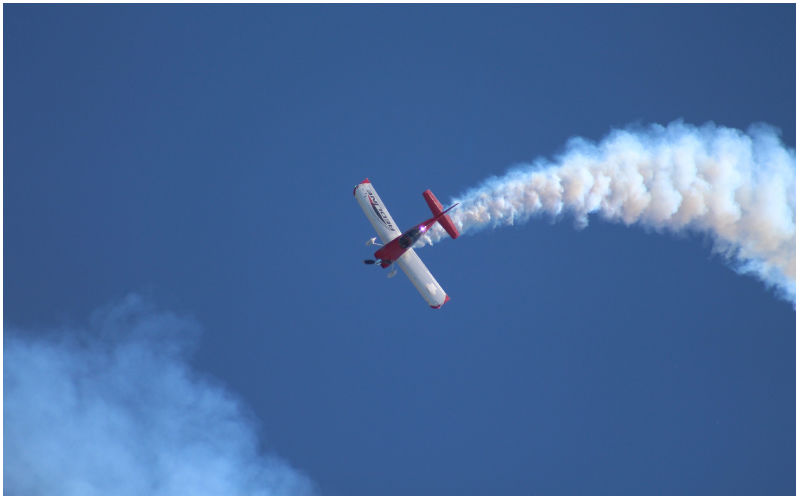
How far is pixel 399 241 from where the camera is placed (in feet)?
132

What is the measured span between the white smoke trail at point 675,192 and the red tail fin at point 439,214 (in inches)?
65.1

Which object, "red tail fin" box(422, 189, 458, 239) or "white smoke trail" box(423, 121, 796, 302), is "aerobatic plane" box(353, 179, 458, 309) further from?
"white smoke trail" box(423, 121, 796, 302)

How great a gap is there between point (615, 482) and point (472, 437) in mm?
7917

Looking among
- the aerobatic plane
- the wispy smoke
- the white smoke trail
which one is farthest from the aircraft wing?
the wispy smoke

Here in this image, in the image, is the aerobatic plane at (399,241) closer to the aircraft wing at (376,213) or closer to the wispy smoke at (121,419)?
the aircraft wing at (376,213)

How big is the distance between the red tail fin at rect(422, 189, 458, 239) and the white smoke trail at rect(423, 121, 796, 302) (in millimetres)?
1654

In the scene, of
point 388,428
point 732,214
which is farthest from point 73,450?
point 732,214

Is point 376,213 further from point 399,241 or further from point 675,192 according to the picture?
point 675,192

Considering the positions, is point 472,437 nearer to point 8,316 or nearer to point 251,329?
point 251,329

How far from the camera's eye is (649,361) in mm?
51438

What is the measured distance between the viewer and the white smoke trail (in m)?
41.5

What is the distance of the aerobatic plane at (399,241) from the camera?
131ft

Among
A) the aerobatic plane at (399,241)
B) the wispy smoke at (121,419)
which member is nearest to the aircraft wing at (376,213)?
the aerobatic plane at (399,241)

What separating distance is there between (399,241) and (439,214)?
2.11 m
